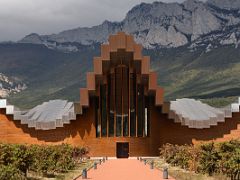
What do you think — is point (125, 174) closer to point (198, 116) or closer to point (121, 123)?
point (121, 123)

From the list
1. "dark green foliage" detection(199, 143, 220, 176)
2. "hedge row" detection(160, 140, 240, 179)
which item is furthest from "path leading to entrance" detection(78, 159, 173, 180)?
"dark green foliage" detection(199, 143, 220, 176)

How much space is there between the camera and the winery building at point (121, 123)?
155 ft

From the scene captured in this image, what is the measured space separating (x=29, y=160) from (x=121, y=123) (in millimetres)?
24148

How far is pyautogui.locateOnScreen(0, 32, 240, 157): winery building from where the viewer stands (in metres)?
47.2

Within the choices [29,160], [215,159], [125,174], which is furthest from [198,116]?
[29,160]

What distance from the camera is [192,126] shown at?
47.9 m

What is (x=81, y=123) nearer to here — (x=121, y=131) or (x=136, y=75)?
(x=121, y=131)

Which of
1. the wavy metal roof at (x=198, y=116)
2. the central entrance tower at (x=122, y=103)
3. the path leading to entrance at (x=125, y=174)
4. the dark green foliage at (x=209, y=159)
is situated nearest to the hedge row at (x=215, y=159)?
the dark green foliage at (x=209, y=159)


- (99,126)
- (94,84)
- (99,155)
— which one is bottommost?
(99,155)

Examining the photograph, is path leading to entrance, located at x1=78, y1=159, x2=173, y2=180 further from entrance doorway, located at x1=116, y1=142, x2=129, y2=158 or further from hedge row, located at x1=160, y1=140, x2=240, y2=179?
entrance doorway, located at x1=116, y1=142, x2=129, y2=158

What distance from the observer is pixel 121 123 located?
47.5m

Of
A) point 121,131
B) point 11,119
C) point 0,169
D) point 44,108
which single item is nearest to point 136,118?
point 121,131

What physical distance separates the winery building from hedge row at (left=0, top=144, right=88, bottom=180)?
44.0ft

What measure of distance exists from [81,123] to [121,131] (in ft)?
15.0
